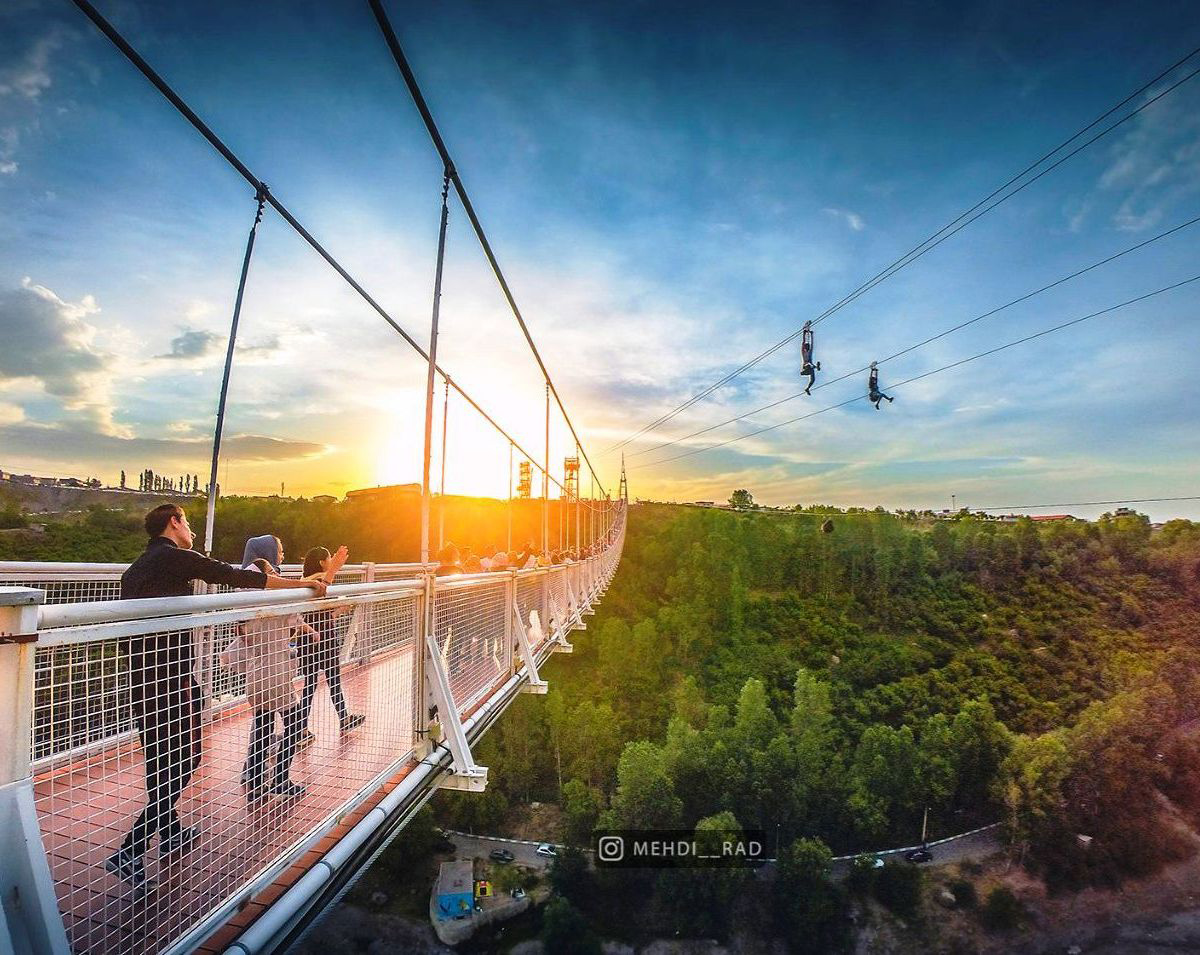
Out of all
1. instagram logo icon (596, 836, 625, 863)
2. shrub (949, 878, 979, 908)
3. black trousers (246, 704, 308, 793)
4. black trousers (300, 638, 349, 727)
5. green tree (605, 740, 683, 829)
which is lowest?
shrub (949, 878, 979, 908)

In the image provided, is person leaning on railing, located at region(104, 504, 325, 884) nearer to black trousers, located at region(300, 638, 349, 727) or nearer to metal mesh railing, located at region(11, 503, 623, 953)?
metal mesh railing, located at region(11, 503, 623, 953)

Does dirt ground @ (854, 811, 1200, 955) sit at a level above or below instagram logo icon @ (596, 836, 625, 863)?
below

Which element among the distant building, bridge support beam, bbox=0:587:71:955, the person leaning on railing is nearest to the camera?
bridge support beam, bbox=0:587:71:955

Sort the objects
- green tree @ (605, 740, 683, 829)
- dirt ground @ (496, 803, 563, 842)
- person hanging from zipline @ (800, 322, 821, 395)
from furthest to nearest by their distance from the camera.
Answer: dirt ground @ (496, 803, 563, 842)
green tree @ (605, 740, 683, 829)
person hanging from zipline @ (800, 322, 821, 395)

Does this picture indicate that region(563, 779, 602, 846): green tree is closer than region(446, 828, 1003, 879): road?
Yes

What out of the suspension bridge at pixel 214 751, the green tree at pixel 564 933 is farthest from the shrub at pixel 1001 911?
the suspension bridge at pixel 214 751

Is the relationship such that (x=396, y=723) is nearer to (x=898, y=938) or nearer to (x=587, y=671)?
(x=898, y=938)

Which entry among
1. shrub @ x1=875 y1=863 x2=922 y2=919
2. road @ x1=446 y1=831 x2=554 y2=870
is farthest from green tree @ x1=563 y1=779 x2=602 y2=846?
shrub @ x1=875 y1=863 x2=922 y2=919

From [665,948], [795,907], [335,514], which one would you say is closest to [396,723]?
[665,948]
